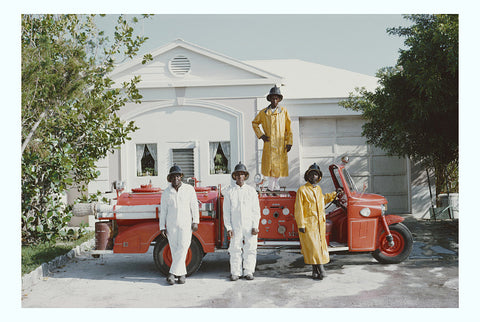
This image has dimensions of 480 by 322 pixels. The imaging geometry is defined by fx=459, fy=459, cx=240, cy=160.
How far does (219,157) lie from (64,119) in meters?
4.08

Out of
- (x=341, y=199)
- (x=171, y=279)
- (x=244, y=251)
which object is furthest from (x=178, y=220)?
(x=341, y=199)

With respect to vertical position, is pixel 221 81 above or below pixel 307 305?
above

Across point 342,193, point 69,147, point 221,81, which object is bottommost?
point 342,193

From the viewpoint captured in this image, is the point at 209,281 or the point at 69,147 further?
the point at 69,147

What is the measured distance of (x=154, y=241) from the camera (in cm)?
680

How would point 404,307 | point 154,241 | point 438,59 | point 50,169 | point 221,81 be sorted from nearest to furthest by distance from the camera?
point 404,307 < point 154,241 < point 438,59 < point 50,169 < point 221,81

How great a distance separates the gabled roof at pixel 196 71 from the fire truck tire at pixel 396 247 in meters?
5.13

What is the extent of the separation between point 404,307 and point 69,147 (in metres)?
5.98

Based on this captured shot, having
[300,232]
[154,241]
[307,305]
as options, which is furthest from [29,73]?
[307,305]

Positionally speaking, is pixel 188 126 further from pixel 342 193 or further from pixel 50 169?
pixel 342 193

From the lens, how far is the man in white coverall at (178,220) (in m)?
6.36

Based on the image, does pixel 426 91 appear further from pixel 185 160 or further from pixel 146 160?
pixel 146 160

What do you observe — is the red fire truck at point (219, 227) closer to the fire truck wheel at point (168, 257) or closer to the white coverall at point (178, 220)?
the fire truck wheel at point (168, 257)

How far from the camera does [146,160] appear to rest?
1131cm
